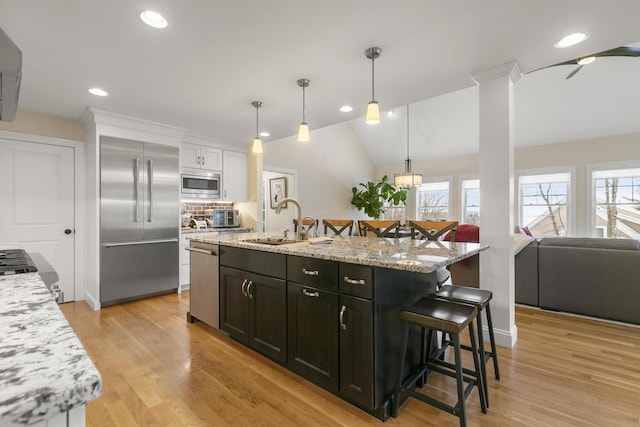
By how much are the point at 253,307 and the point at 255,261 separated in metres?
0.37

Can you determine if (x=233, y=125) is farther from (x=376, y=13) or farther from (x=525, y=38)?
(x=525, y=38)

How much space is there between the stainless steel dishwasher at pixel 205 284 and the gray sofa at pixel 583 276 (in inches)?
133

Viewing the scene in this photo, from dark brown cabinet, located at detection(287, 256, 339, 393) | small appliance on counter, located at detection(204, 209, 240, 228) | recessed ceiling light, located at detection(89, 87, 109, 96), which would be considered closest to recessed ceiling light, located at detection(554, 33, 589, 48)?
dark brown cabinet, located at detection(287, 256, 339, 393)

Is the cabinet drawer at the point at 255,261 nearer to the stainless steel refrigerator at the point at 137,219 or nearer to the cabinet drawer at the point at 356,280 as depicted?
the cabinet drawer at the point at 356,280

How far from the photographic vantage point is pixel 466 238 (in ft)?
12.3

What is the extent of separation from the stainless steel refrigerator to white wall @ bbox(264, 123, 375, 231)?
74.4 inches

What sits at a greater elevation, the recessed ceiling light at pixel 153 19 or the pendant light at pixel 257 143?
the recessed ceiling light at pixel 153 19

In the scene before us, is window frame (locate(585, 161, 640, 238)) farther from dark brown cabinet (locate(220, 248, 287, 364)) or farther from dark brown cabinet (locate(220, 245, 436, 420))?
dark brown cabinet (locate(220, 248, 287, 364))

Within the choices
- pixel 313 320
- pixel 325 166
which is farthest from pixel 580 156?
pixel 313 320

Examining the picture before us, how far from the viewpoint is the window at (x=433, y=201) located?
25.1ft

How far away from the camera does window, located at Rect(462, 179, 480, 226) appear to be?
23.5 feet

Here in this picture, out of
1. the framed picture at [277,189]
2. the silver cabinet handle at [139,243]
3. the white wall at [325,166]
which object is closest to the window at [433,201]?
the white wall at [325,166]

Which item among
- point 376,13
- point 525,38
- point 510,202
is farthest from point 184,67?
point 510,202

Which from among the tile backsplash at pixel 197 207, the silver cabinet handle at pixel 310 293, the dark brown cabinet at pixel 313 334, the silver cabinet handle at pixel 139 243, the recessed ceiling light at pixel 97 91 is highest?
the recessed ceiling light at pixel 97 91
